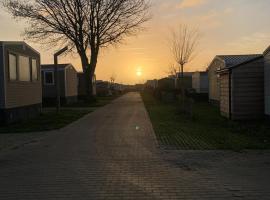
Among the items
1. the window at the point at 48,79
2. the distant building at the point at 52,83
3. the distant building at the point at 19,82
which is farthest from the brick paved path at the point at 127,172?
the window at the point at 48,79

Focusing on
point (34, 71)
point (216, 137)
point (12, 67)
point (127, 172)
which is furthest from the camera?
point (34, 71)

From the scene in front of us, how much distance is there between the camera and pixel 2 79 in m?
16.6

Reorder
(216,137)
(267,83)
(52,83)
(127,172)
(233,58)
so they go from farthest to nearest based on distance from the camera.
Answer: (52,83) → (233,58) → (267,83) → (216,137) → (127,172)

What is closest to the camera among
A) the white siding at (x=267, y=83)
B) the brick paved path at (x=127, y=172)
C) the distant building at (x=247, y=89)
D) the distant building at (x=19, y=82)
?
the brick paved path at (x=127, y=172)

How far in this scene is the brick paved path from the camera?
6137 mm

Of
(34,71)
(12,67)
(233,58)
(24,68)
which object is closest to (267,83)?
(12,67)

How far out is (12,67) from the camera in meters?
17.7

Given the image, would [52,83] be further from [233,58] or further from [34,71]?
[233,58]

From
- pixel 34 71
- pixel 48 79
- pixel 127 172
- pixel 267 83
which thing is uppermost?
pixel 34 71

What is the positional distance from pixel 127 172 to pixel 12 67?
11.8m

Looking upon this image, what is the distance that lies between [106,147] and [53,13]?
86.4 feet

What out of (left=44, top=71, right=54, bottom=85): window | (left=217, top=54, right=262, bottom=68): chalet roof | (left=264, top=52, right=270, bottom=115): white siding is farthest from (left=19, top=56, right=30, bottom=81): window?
(left=44, top=71, right=54, bottom=85): window

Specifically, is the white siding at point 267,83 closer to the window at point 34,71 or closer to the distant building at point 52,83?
the window at point 34,71

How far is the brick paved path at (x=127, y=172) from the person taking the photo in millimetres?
6137
